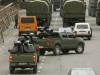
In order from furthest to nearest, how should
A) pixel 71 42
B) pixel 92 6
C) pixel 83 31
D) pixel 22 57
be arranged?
pixel 92 6 < pixel 83 31 < pixel 71 42 < pixel 22 57

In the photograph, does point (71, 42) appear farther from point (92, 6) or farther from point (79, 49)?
point (92, 6)

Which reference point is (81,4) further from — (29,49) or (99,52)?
(29,49)

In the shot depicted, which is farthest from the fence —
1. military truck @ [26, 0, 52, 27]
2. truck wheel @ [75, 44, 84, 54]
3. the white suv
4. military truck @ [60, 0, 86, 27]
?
truck wheel @ [75, 44, 84, 54]

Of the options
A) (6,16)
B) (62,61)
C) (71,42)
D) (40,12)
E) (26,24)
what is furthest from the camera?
(6,16)

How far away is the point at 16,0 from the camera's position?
111 m

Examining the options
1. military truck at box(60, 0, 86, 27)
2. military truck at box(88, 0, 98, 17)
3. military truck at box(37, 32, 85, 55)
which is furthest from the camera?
military truck at box(88, 0, 98, 17)

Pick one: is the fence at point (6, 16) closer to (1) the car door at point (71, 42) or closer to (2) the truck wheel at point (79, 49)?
(2) the truck wheel at point (79, 49)

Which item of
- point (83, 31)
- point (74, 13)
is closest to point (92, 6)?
point (74, 13)

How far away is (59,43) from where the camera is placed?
4006 cm

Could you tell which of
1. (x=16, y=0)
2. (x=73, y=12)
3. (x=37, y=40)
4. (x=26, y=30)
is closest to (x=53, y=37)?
(x=37, y=40)

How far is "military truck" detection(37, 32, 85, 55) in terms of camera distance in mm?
39812

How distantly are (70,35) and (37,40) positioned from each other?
3.05 m

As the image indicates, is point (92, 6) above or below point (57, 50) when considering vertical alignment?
below

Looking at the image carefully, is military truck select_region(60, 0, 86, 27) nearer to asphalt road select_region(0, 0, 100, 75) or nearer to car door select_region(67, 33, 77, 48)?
asphalt road select_region(0, 0, 100, 75)
